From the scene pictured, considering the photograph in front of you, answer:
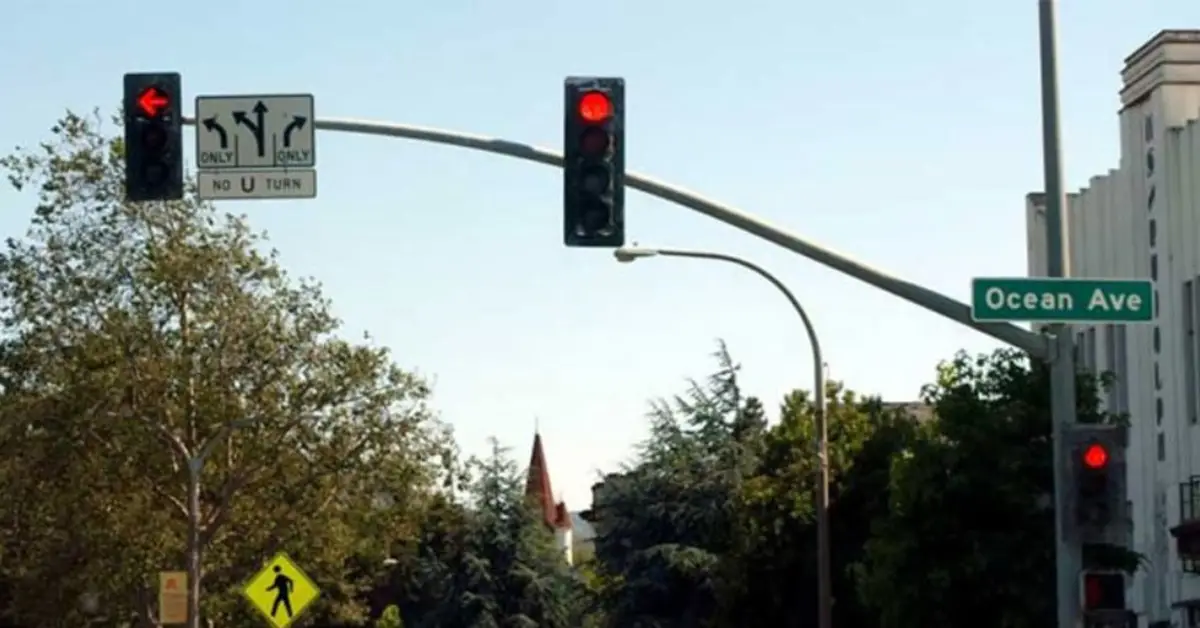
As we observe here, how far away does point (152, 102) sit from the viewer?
63.6 ft

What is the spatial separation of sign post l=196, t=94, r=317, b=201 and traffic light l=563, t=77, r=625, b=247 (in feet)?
8.51

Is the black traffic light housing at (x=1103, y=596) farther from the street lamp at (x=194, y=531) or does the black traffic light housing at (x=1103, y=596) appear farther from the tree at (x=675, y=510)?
the tree at (x=675, y=510)

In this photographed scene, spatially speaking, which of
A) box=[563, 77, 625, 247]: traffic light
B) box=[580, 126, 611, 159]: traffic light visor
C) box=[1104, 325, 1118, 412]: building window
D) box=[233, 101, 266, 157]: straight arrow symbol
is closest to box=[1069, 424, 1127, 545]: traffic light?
box=[563, 77, 625, 247]: traffic light

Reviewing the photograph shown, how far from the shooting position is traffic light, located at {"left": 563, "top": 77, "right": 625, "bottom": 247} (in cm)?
1866

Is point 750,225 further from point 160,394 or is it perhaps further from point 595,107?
point 160,394

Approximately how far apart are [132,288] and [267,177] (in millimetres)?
46999

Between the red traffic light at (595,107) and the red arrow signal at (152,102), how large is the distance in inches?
136

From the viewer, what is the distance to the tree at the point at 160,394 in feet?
213

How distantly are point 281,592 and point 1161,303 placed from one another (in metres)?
24.8

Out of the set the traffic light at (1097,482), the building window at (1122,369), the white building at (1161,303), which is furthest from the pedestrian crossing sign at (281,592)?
the building window at (1122,369)

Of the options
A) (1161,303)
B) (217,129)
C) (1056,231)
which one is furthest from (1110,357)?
(217,129)

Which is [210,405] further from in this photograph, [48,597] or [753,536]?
[753,536]

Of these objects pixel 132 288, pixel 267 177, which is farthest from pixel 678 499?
pixel 267 177

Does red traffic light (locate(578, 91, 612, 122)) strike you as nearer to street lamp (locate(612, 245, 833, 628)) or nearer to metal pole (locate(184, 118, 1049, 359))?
metal pole (locate(184, 118, 1049, 359))
